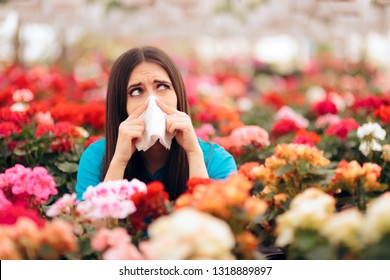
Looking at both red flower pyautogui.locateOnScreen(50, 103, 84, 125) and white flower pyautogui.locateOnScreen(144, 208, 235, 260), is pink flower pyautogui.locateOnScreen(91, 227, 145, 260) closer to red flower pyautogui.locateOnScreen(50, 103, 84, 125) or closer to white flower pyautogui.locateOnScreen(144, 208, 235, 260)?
white flower pyautogui.locateOnScreen(144, 208, 235, 260)

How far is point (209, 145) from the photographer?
2543 millimetres

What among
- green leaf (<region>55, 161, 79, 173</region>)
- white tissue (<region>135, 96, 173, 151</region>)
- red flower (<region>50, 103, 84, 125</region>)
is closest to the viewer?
white tissue (<region>135, 96, 173, 151</region>)

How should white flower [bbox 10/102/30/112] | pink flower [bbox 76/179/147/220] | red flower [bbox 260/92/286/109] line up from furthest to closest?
red flower [bbox 260/92/286/109] → white flower [bbox 10/102/30/112] → pink flower [bbox 76/179/147/220]

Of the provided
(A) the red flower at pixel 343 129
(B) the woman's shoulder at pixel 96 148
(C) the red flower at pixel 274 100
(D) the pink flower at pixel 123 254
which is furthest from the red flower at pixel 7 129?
(C) the red flower at pixel 274 100

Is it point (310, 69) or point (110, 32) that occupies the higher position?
point (110, 32)

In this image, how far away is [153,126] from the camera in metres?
2.16

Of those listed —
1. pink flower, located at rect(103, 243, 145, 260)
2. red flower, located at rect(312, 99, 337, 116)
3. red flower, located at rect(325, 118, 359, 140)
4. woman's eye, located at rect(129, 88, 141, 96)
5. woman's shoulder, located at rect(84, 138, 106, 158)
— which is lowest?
red flower, located at rect(312, 99, 337, 116)

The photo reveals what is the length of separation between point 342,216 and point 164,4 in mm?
4751

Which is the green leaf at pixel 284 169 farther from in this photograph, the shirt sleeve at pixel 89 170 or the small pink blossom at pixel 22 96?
the small pink blossom at pixel 22 96

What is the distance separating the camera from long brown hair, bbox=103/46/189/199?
7.81 ft

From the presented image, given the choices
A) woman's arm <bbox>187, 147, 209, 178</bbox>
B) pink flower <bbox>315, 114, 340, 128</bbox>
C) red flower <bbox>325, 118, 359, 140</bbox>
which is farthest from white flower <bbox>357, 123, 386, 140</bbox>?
pink flower <bbox>315, 114, 340, 128</bbox>

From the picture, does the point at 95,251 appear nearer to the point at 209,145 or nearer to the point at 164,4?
the point at 209,145

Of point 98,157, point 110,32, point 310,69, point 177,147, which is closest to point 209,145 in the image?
point 177,147

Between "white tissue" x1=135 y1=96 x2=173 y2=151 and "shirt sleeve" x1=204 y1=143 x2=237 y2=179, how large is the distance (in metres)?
0.29
